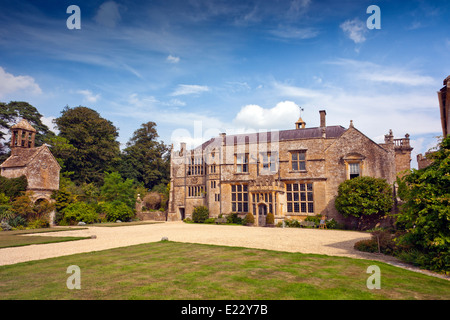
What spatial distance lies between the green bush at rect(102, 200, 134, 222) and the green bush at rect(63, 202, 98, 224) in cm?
289

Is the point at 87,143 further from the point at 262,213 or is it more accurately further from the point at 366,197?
the point at 366,197

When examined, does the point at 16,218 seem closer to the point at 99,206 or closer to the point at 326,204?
the point at 99,206

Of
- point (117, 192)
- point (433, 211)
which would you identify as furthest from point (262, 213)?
point (433, 211)

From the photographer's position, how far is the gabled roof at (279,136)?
3012 centimetres

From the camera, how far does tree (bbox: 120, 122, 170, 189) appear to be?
51.5 meters

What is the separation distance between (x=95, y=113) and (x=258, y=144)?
31.3 metres

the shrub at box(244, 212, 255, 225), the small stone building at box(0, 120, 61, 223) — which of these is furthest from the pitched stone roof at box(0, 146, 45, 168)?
the shrub at box(244, 212, 255, 225)

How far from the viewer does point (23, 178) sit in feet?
79.7

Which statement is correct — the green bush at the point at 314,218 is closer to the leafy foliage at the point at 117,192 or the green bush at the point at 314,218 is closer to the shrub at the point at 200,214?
the shrub at the point at 200,214

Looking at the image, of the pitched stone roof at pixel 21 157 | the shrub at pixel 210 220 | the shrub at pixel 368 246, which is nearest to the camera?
the shrub at pixel 368 246

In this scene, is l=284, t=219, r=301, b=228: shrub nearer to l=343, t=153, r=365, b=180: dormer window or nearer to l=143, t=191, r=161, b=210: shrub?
l=343, t=153, r=365, b=180: dormer window

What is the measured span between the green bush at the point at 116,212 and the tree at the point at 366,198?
22.3 m

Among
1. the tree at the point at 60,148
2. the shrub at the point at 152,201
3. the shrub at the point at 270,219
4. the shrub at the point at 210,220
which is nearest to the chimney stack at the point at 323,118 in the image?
the shrub at the point at 270,219

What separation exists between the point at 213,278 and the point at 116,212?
2674 cm
